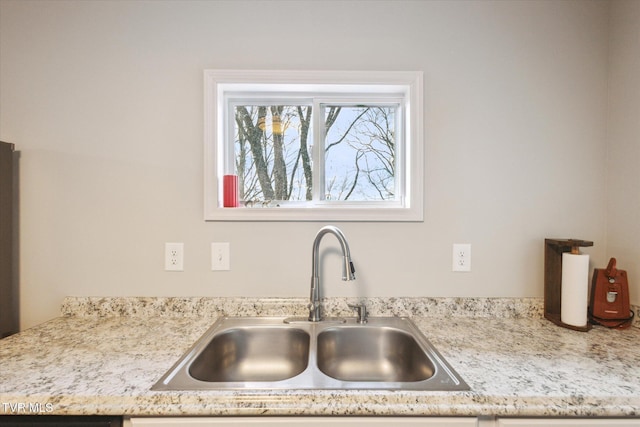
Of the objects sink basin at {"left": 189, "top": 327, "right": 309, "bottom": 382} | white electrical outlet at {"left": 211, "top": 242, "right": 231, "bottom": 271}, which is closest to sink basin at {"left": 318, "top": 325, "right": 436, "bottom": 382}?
sink basin at {"left": 189, "top": 327, "right": 309, "bottom": 382}

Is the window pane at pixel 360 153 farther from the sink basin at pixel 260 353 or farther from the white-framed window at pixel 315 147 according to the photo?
the sink basin at pixel 260 353

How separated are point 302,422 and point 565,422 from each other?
679 millimetres

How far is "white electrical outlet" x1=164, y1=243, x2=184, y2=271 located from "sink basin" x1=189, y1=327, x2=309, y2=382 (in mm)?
406

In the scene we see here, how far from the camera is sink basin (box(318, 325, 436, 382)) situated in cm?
124

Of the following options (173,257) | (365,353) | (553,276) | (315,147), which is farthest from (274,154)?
(553,276)

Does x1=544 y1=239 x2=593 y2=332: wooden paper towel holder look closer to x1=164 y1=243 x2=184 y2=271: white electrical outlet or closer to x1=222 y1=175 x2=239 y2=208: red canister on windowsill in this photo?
x1=222 y1=175 x2=239 y2=208: red canister on windowsill

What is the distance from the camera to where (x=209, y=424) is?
792mm

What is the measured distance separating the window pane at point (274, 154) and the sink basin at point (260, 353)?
665mm

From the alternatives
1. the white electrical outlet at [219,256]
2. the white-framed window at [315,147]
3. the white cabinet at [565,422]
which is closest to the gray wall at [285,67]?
the white electrical outlet at [219,256]

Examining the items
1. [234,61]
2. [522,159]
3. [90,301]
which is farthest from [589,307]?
[90,301]

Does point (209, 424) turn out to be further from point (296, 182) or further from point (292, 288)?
point (296, 182)

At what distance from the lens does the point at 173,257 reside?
143cm

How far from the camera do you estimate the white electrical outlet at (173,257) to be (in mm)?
1430

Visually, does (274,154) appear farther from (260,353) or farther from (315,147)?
(260,353)
